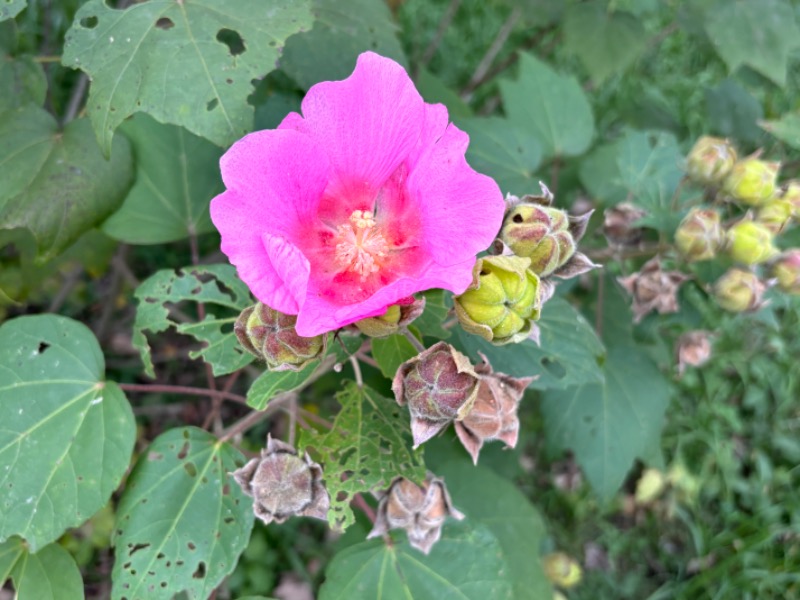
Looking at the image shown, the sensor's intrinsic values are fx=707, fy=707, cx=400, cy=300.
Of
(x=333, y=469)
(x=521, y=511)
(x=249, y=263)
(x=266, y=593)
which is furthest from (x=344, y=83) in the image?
(x=266, y=593)

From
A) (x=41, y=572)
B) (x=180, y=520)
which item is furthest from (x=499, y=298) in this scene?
(x=41, y=572)

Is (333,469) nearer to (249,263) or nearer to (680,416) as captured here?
(249,263)

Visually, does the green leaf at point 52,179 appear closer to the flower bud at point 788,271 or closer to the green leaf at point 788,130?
the flower bud at point 788,271

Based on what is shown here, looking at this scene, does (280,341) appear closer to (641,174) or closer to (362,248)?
(362,248)

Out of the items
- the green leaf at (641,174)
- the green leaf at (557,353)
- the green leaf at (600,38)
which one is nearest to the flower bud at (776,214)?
the green leaf at (641,174)

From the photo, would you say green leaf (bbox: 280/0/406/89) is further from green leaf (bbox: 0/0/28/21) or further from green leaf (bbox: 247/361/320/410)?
green leaf (bbox: 247/361/320/410)

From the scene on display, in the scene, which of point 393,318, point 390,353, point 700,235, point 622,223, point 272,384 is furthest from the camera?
point 622,223
